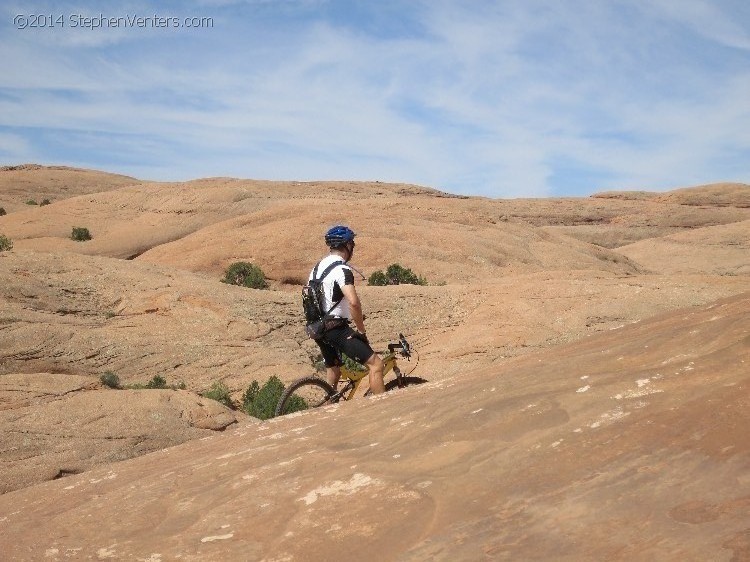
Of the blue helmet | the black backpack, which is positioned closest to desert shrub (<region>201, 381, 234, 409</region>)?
the black backpack

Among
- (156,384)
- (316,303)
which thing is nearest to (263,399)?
(156,384)

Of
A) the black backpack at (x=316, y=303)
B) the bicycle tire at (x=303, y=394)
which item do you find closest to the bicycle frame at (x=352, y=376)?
the bicycle tire at (x=303, y=394)

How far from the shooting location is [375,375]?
7.27 metres

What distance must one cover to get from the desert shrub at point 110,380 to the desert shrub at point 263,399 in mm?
2215

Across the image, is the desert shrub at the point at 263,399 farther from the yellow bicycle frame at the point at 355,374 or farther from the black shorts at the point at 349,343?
the black shorts at the point at 349,343

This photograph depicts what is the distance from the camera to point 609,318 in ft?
54.6

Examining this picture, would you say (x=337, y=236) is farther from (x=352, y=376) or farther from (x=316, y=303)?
(x=352, y=376)

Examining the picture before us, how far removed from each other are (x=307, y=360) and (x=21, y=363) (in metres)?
5.50

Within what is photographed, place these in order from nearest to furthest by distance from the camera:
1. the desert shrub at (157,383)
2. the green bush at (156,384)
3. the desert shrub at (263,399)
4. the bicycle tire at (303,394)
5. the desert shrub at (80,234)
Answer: the bicycle tire at (303,394), the desert shrub at (263,399), the green bush at (156,384), the desert shrub at (157,383), the desert shrub at (80,234)

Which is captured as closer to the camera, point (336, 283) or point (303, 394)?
point (336, 283)

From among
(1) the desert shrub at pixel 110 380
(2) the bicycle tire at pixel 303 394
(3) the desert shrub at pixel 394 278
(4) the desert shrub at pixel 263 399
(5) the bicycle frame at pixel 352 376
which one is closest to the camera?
(5) the bicycle frame at pixel 352 376

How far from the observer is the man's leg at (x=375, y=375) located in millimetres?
7258

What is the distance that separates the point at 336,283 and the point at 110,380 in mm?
7701

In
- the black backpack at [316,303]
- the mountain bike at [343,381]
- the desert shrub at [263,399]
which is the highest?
the black backpack at [316,303]
